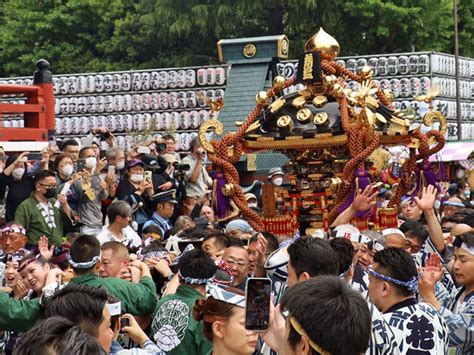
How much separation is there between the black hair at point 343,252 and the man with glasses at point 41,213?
4459 millimetres

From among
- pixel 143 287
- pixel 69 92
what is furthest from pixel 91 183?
pixel 69 92

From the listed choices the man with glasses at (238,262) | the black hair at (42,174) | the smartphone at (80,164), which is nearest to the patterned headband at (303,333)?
the man with glasses at (238,262)

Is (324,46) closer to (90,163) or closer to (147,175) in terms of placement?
(147,175)

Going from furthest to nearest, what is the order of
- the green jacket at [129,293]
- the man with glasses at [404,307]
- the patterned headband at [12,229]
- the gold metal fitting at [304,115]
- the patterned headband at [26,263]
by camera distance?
the gold metal fitting at [304,115] → the patterned headband at [12,229] → the patterned headband at [26,263] → the green jacket at [129,293] → the man with glasses at [404,307]

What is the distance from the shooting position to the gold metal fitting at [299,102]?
8820 mm

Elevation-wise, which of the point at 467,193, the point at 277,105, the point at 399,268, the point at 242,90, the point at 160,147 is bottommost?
the point at 467,193

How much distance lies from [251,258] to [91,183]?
4.21 meters

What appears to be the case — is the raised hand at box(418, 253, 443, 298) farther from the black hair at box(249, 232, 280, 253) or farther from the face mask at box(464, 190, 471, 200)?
the face mask at box(464, 190, 471, 200)

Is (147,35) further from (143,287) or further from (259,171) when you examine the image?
(143,287)

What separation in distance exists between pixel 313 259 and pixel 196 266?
2.82 ft

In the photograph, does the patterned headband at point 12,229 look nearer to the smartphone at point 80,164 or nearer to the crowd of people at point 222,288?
the crowd of people at point 222,288

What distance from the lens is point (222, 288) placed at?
4.44 metres

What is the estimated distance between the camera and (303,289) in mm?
3168

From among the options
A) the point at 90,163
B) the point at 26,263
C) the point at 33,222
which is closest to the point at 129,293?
the point at 26,263
